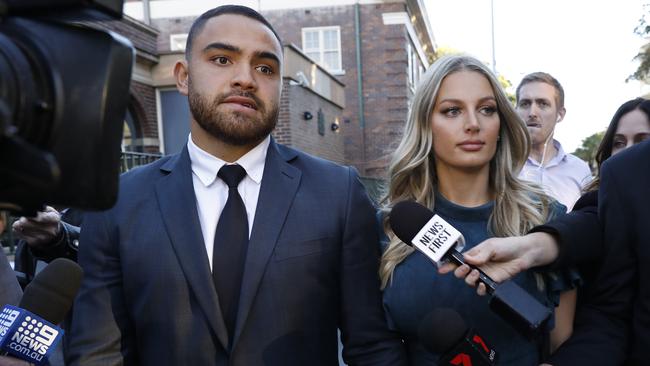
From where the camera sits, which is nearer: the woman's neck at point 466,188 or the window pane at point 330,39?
the woman's neck at point 466,188

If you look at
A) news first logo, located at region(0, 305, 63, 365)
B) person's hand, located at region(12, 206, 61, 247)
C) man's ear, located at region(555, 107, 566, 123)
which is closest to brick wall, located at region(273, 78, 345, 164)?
man's ear, located at region(555, 107, 566, 123)

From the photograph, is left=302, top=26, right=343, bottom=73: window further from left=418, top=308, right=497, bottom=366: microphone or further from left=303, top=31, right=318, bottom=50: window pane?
left=418, top=308, right=497, bottom=366: microphone

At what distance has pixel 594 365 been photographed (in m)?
1.78

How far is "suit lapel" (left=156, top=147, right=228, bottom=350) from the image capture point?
183 cm

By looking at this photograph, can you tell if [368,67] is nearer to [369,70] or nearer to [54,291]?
[369,70]

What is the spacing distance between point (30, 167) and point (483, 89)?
1.76 metres

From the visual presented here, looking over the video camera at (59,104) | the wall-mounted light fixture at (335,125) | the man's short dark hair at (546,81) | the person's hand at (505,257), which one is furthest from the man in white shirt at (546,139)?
the wall-mounted light fixture at (335,125)

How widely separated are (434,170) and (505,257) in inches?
30.8

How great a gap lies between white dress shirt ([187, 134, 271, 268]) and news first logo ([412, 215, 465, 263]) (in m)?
0.67

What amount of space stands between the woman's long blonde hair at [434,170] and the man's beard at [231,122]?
619 mm

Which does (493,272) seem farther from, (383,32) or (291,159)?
(383,32)

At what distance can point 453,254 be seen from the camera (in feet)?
5.15

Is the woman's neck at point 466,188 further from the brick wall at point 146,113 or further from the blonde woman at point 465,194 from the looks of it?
the brick wall at point 146,113

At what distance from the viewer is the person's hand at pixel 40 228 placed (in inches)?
107
